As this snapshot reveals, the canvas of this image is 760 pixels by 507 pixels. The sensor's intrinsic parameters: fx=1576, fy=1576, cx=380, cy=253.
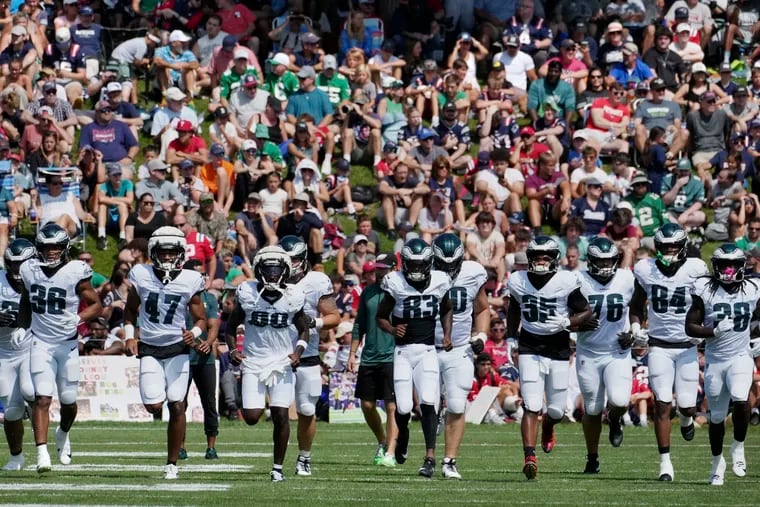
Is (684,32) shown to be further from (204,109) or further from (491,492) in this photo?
(491,492)

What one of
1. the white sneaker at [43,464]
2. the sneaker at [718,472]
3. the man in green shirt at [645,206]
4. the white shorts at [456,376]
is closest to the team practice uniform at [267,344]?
the white shorts at [456,376]

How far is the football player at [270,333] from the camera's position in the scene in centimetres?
1145

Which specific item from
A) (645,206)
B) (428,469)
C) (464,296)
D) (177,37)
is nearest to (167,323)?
(428,469)

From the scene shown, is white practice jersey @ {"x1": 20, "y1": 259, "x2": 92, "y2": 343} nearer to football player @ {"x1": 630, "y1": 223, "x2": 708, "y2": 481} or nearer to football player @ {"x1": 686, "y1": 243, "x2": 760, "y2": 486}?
football player @ {"x1": 630, "y1": 223, "x2": 708, "y2": 481}

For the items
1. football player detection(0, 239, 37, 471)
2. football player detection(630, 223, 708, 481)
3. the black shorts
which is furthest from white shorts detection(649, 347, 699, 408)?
football player detection(0, 239, 37, 471)

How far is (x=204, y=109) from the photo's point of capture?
23297 mm

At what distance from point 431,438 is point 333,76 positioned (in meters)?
11.8

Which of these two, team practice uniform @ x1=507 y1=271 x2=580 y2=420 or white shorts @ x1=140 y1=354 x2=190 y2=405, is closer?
white shorts @ x1=140 y1=354 x2=190 y2=405

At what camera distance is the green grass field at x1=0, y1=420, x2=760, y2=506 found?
33.3 ft

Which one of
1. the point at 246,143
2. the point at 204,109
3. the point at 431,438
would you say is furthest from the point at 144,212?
the point at 431,438

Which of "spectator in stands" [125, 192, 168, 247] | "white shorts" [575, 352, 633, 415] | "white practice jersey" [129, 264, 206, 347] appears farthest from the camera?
"spectator in stands" [125, 192, 168, 247]

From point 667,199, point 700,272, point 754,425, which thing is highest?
point 700,272

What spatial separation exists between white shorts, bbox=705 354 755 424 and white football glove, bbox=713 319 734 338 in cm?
22

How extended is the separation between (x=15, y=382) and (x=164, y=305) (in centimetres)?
152
